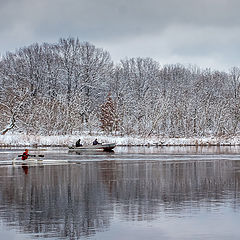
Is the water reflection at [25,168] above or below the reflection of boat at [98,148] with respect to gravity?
below

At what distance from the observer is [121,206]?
1842 centimetres

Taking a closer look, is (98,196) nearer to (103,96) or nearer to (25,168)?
(25,168)

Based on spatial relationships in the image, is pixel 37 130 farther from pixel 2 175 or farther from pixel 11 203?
pixel 11 203

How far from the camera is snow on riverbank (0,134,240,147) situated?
2618 inches

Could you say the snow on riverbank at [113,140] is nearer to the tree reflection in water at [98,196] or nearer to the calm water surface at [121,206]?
the tree reflection in water at [98,196]

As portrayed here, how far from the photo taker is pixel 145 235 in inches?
552

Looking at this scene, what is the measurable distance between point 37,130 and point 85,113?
18027 mm

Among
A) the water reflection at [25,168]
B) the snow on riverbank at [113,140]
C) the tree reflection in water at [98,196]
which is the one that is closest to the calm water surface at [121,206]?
the tree reflection in water at [98,196]

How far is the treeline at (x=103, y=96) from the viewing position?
249 feet

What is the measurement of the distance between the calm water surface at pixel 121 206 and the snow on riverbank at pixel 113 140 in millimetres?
36930

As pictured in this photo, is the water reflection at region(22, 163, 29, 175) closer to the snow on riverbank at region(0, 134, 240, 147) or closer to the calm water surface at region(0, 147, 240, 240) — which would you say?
the calm water surface at region(0, 147, 240, 240)

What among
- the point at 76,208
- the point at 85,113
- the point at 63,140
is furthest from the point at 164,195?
the point at 85,113

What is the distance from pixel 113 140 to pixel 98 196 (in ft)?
163

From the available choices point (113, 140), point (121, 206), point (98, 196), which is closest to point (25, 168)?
→ point (98, 196)
